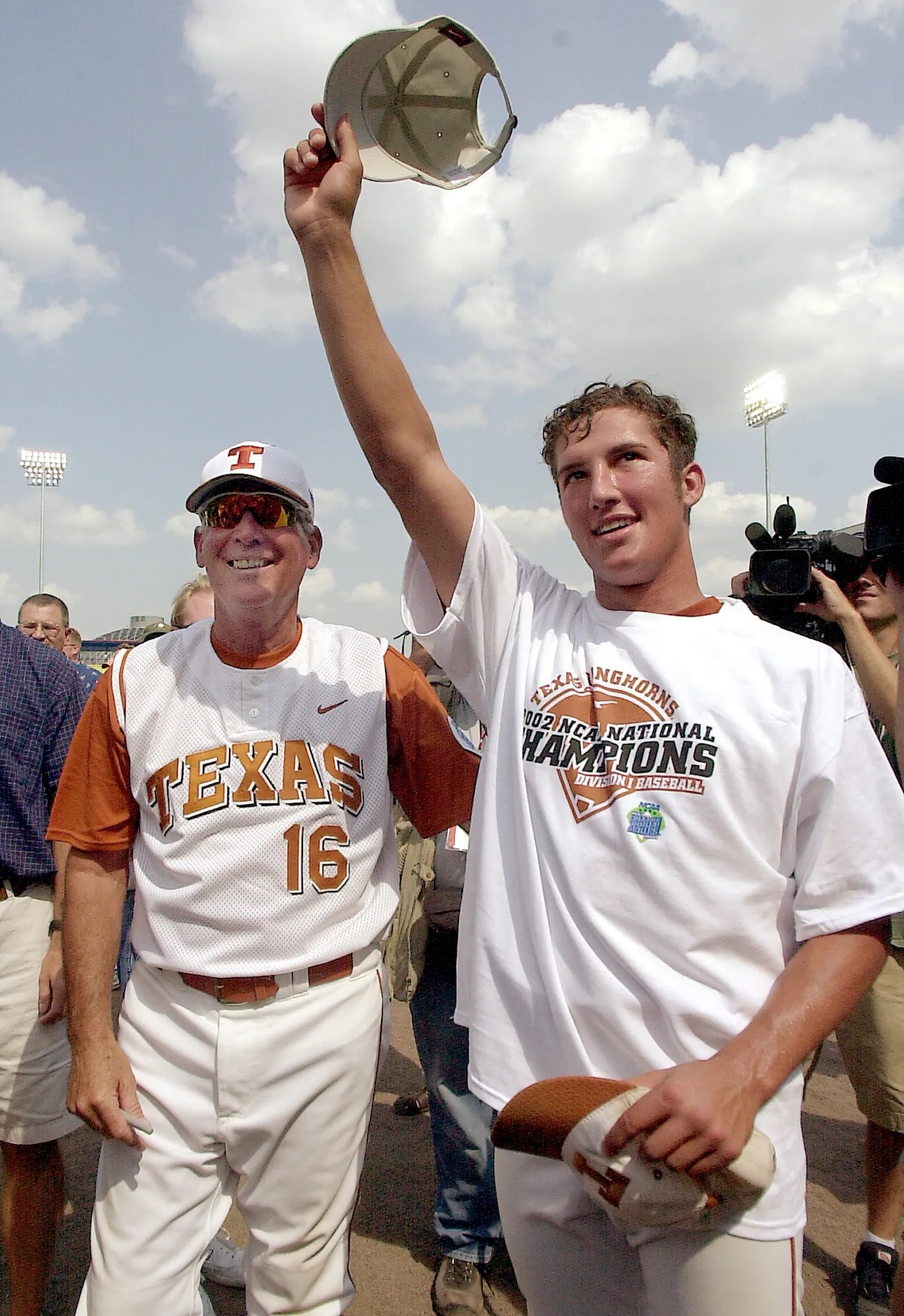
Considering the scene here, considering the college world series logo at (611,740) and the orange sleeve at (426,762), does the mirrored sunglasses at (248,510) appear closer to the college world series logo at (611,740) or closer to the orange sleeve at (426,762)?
the orange sleeve at (426,762)

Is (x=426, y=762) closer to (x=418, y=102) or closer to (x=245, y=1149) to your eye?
(x=245, y=1149)

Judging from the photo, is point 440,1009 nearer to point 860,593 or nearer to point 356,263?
point 860,593

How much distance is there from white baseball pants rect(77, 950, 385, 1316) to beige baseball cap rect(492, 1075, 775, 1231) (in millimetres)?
820

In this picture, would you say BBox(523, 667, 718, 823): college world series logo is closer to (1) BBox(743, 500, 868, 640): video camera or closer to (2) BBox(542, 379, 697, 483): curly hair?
(2) BBox(542, 379, 697, 483): curly hair

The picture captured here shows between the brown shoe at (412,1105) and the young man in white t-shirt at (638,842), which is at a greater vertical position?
the young man in white t-shirt at (638,842)

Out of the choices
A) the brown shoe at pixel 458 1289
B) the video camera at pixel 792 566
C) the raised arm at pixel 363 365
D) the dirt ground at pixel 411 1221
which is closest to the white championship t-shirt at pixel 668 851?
the raised arm at pixel 363 365

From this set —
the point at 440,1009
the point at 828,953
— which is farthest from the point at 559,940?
the point at 440,1009

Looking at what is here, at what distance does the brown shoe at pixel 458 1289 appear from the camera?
2.86 m

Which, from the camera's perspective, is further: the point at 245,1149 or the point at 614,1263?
the point at 245,1149

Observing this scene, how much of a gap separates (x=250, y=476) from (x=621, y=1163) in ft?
5.76

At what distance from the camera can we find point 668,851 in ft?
4.96

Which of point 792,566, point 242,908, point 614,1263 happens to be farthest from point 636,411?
point 614,1263

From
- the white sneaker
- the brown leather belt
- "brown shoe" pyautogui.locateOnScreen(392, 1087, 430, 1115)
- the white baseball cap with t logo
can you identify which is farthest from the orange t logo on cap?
"brown shoe" pyautogui.locateOnScreen(392, 1087, 430, 1115)

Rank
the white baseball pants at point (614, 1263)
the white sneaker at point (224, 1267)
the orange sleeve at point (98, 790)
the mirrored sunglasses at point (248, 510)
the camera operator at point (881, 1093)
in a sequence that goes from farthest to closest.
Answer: the white sneaker at point (224, 1267)
the camera operator at point (881, 1093)
the mirrored sunglasses at point (248, 510)
the orange sleeve at point (98, 790)
the white baseball pants at point (614, 1263)
